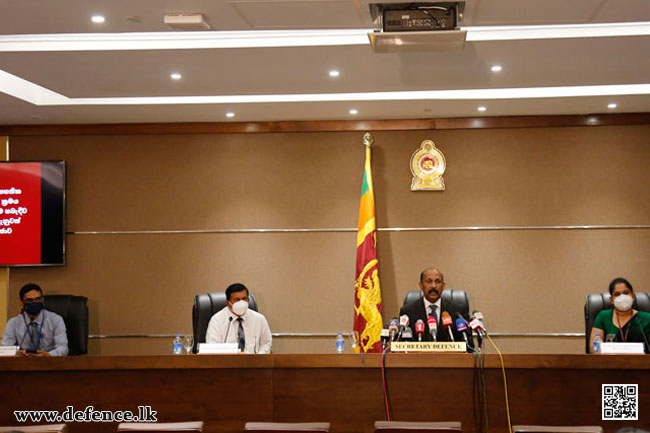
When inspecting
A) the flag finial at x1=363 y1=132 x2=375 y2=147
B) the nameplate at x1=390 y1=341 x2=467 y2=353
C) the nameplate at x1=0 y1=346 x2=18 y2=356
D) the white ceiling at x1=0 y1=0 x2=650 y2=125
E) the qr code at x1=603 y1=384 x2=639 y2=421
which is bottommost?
the qr code at x1=603 y1=384 x2=639 y2=421

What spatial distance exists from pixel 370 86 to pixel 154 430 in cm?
371

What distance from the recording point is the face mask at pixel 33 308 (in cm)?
637

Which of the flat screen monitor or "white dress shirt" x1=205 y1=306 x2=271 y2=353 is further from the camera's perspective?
the flat screen monitor

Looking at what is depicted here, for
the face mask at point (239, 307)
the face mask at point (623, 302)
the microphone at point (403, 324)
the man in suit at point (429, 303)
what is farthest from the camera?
the face mask at point (239, 307)

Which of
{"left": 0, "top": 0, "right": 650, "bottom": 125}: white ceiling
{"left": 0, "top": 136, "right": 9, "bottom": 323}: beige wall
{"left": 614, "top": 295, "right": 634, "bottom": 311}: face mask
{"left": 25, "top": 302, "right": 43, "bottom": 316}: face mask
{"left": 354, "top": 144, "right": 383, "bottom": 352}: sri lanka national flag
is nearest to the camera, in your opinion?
{"left": 0, "top": 0, "right": 650, "bottom": 125}: white ceiling

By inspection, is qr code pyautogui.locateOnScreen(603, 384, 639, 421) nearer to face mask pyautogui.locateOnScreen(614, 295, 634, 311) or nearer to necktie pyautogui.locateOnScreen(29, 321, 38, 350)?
face mask pyautogui.locateOnScreen(614, 295, 634, 311)

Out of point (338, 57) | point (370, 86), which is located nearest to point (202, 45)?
point (338, 57)

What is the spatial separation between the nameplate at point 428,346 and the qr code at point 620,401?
2.73ft

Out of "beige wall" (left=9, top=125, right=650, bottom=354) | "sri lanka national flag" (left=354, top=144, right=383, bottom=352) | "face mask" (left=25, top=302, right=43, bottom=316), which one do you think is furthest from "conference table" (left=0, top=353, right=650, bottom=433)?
"beige wall" (left=9, top=125, right=650, bottom=354)

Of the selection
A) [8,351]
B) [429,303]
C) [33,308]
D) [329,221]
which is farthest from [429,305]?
[33,308]

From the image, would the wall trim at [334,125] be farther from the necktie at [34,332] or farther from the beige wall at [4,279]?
the necktie at [34,332]

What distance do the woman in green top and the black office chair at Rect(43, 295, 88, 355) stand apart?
13.3 feet

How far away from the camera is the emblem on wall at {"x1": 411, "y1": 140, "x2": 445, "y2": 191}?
7492 millimetres

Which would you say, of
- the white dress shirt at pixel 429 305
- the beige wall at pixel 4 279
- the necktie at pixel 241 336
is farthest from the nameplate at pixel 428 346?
the beige wall at pixel 4 279
